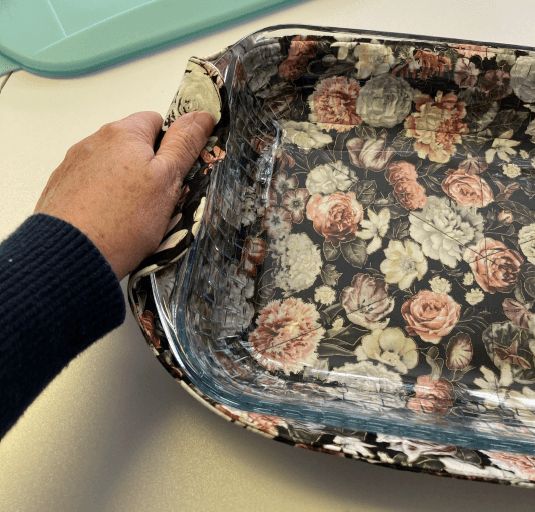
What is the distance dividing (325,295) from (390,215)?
13cm

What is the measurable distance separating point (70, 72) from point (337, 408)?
64 centimetres

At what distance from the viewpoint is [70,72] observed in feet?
2.87

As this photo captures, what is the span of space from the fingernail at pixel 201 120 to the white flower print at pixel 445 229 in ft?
0.92

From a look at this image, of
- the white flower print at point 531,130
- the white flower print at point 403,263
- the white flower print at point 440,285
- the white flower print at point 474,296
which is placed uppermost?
the white flower print at point 531,130

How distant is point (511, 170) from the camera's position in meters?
0.73

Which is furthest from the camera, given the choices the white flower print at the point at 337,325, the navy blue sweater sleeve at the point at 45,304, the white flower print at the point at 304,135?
the white flower print at the point at 304,135

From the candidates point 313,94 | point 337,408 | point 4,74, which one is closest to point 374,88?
point 313,94

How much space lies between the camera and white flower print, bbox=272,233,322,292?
0.68m

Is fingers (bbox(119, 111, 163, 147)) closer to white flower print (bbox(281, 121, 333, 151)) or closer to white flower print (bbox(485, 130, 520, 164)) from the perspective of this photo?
white flower print (bbox(281, 121, 333, 151))

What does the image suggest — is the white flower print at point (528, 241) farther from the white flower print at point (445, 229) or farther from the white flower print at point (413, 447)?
the white flower print at point (413, 447)

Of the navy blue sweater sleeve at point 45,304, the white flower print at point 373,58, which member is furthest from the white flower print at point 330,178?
the navy blue sweater sleeve at point 45,304

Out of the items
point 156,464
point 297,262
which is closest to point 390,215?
point 297,262

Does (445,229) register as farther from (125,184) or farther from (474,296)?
(125,184)

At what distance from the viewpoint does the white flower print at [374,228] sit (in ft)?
2.28
